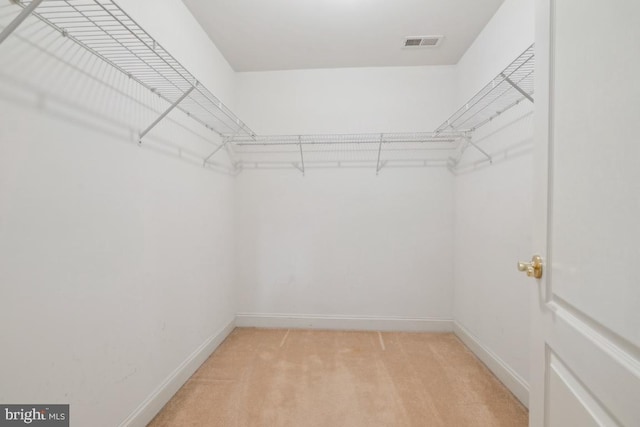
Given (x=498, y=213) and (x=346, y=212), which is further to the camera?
(x=346, y=212)

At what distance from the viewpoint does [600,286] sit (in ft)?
2.10

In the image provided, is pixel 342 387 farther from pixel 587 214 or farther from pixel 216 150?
pixel 216 150

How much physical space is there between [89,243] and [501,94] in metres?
2.23

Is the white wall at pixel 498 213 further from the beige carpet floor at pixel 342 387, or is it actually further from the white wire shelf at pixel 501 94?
the beige carpet floor at pixel 342 387

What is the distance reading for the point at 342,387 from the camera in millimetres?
1886

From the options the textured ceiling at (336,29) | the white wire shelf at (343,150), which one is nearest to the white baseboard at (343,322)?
the white wire shelf at (343,150)

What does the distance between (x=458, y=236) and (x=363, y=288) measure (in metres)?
0.98

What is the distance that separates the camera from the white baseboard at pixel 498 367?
5.71 ft

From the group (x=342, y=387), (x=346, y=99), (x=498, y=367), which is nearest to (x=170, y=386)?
(x=342, y=387)

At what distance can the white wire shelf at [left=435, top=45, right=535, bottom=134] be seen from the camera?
1.48 m

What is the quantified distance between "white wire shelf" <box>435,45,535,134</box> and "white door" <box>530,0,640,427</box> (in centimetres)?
59

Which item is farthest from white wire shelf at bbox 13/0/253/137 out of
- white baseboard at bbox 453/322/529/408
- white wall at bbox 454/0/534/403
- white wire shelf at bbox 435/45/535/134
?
white baseboard at bbox 453/322/529/408

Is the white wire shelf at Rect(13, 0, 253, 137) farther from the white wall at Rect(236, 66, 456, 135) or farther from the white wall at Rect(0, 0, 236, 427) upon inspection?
the white wall at Rect(236, 66, 456, 135)

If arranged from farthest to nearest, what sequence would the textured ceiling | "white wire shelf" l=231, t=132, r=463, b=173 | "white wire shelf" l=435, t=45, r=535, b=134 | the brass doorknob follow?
1. "white wire shelf" l=231, t=132, r=463, b=173
2. the textured ceiling
3. "white wire shelf" l=435, t=45, r=535, b=134
4. the brass doorknob
